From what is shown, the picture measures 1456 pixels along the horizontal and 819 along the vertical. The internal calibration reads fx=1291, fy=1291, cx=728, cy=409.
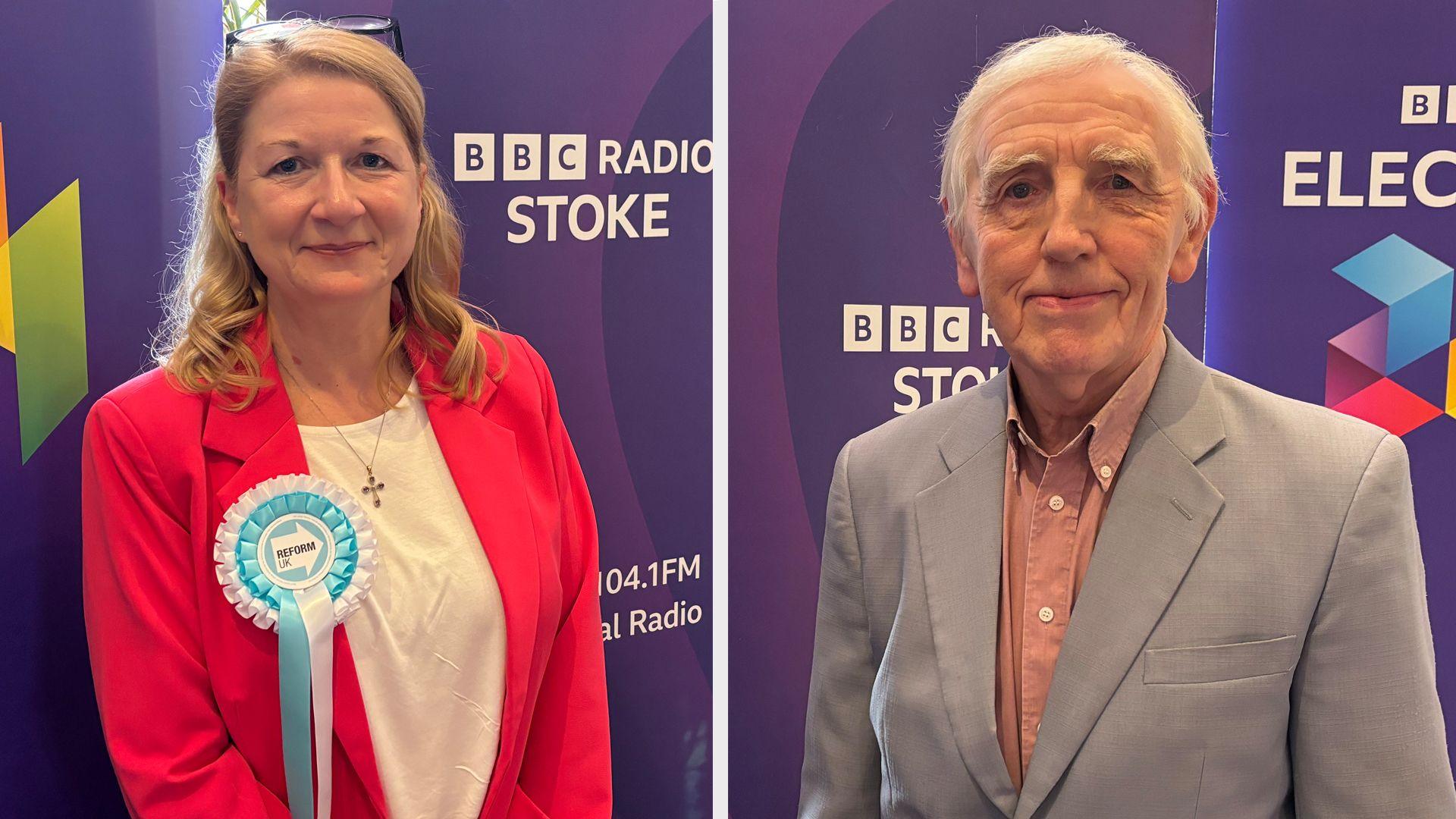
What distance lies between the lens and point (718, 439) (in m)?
3.17

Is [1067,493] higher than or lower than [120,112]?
lower

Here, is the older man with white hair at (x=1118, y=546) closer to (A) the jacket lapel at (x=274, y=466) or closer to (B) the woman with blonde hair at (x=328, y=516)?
(B) the woman with blonde hair at (x=328, y=516)

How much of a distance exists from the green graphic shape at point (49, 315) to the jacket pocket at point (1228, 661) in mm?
1935

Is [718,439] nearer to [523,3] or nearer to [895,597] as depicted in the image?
[523,3]

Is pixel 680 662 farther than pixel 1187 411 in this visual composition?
Yes

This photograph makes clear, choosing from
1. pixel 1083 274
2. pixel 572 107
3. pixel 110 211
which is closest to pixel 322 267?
pixel 110 211

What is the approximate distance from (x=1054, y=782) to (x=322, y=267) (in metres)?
1.37

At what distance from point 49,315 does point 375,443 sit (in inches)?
26.8

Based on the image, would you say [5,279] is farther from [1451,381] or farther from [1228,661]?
[1451,381]

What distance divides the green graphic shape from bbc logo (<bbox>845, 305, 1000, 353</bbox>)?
1669 millimetres

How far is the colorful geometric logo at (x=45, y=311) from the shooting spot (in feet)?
7.52

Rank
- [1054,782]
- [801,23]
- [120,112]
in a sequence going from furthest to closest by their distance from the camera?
[801,23]
[120,112]
[1054,782]

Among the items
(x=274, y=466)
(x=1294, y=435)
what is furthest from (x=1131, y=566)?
(x=274, y=466)

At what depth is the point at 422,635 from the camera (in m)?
2.10
